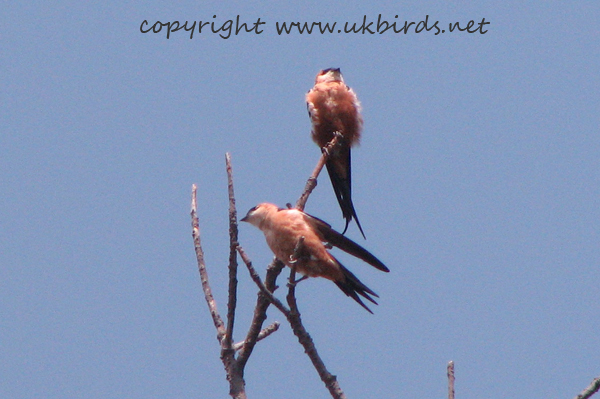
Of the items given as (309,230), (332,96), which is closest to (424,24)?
(332,96)

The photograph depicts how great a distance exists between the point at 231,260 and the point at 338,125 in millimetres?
3460

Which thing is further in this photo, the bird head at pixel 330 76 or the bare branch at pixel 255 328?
the bird head at pixel 330 76

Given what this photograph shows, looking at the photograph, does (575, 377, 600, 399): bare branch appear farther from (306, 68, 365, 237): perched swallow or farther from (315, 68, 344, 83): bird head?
(315, 68, 344, 83): bird head

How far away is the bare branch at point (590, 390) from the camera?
2324mm

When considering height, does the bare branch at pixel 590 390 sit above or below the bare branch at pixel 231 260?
below

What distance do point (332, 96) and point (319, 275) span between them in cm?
288

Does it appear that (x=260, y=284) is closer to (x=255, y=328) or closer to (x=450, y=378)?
(x=255, y=328)

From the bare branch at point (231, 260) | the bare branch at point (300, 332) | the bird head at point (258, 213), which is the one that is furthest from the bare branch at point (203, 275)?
the bird head at point (258, 213)

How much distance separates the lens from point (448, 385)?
269cm

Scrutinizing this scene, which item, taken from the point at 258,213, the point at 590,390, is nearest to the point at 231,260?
the point at 258,213

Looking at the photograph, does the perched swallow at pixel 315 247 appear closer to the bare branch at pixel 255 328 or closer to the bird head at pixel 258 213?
the bird head at pixel 258 213

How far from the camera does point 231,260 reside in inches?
121

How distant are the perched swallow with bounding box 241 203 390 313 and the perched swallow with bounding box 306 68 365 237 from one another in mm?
2228

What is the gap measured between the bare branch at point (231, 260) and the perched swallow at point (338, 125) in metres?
3.13
